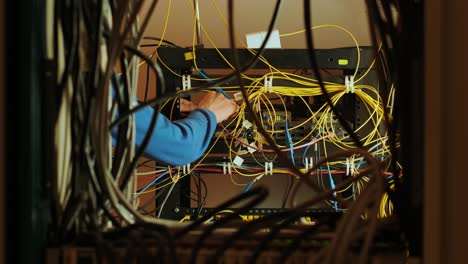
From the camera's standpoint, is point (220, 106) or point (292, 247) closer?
point (292, 247)

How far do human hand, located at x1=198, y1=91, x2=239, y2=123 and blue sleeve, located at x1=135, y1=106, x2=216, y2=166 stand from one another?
0.14ft

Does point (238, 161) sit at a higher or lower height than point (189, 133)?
lower

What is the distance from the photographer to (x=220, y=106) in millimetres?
1472

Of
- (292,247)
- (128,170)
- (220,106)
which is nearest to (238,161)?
(220,106)

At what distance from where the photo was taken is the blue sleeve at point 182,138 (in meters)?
1.28

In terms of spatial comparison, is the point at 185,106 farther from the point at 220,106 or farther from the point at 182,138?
the point at 182,138

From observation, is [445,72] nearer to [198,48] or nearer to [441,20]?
[441,20]

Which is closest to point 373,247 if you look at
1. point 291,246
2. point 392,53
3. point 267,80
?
point 291,246

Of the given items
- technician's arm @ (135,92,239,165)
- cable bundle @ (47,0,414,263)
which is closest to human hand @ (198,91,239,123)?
technician's arm @ (135,92,239,165)

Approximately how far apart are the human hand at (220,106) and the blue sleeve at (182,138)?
0.14ft

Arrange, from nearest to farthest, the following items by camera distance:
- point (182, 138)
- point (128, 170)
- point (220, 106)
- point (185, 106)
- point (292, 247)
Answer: point (292, 247) < point (128, 170) < point (182, 138) < point (220, 106) < point (185, 106)

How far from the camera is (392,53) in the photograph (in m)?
0.45

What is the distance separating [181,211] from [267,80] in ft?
1.68

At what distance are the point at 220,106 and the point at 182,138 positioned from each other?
0.22m
